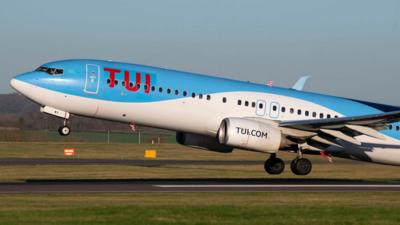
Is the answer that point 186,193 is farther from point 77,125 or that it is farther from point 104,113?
point 77,125

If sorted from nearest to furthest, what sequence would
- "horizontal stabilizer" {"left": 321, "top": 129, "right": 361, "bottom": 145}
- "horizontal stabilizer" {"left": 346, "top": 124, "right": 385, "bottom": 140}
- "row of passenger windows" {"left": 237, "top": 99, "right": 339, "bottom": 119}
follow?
"horizontal stabilizer" {"left": 346, "top": 124, "right": 385, "bottom": 140} < "row of passenger windows" {"left": 237, "top": 99, "right": 339, "bottom": 119} < "horizontal stabilizer" {"left": 321, "top": 129, "right": 361, "bottom": 145}

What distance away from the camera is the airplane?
36062 millimetres

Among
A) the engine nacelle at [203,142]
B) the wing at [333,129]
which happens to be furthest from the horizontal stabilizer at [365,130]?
the engine nacelle at [203,142]

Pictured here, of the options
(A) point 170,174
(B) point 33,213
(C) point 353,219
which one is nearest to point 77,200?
(B) point 33,213

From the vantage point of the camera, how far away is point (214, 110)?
3788 centimetres

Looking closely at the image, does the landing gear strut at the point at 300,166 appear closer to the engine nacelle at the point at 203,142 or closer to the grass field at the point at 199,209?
the engine nacelle at the point at 203,142

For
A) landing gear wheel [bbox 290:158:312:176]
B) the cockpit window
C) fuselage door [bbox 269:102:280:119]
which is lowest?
landing gear wheel [bbox 290:158:312:176]

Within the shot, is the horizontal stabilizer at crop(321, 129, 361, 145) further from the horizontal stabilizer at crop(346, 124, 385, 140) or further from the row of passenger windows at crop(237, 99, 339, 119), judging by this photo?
the row of passenger windows at crop(237, 99, 339, 119)

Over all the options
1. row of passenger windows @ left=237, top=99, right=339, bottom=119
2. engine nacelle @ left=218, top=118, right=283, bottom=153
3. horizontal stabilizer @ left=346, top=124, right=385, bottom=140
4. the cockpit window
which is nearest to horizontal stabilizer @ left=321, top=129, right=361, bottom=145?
horizontal stabilizer @ left=346, top=124, right=385, bottom=140

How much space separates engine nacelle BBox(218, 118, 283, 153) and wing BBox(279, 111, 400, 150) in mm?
1314

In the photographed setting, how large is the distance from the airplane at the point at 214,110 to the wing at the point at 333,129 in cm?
5

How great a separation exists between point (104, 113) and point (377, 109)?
14668mm

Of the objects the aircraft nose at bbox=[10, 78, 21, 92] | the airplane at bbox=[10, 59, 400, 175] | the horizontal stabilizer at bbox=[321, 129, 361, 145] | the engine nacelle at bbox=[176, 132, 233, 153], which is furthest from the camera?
the engine nacelle at bbox=[176, 132, 233, 153]

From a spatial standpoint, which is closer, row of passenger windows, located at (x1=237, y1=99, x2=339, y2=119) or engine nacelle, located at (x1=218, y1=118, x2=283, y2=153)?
engine nacelle, located at (x1=218, y1=118, x2=283, y2=153)
